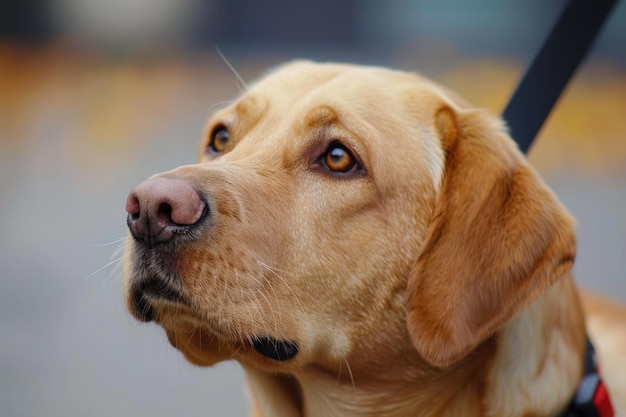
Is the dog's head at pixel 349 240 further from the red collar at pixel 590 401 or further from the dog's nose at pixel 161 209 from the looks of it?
the red collar at pixel 590 401

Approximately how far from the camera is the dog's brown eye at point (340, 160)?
8.78 feet

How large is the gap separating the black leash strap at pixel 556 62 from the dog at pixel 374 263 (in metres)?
0.23

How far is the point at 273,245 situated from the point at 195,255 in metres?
0.27

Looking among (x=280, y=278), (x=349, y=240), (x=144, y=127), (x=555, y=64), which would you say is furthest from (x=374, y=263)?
(x=144, y=127)

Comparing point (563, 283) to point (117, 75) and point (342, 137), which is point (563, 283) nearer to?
point (342, 137)

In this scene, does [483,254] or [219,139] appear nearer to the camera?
[483,254]

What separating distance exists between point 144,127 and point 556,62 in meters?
6.49

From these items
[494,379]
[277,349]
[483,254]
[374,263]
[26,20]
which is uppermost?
[483,254]

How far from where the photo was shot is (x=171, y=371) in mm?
5664

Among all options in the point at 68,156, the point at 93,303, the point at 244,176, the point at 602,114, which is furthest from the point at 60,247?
the point at 602,114

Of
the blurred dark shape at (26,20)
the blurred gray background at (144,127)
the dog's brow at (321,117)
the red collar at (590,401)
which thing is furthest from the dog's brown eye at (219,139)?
the blurred dark shape at (26,20)

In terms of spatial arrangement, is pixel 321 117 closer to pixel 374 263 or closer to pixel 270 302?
pixel 374 263

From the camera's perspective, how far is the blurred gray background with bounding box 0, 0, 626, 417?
569 centimetres

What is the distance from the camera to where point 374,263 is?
2.60 m
